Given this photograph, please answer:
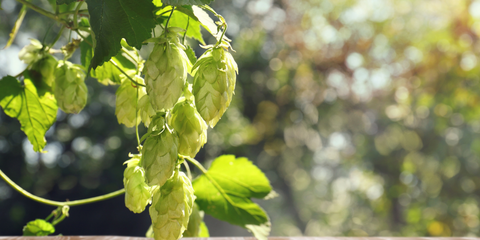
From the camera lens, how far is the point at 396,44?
6.84 ft

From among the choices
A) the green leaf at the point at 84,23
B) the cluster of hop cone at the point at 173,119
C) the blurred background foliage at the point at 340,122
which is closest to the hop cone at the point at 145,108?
the cluster of hop cone at the point at 173,119

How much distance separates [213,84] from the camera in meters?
0.14

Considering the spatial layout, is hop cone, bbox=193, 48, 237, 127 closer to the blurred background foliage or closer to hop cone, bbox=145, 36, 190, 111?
hop cone, bbox=145, 36, 190, 111

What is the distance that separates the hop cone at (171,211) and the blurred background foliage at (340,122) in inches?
77.2

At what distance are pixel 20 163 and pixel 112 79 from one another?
8.38 feet

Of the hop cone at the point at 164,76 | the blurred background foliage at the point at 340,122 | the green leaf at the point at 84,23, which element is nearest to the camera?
the hop cone at the point at 164,76

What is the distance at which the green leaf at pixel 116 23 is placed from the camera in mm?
146

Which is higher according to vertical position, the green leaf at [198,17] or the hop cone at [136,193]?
the green leaf at [198,17]

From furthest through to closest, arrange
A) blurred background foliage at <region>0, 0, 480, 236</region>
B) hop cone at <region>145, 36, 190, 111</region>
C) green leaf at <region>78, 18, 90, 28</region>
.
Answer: blurred background foliage at <region>0, 0, 480, 236</region>
green leaf at <region>78, 18, 90, 28</region>
hop cone at <region>145, 36, 190, 111</region>

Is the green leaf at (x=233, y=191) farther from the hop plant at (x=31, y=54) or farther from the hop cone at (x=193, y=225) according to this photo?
the hop plant at (x=31, y=54)

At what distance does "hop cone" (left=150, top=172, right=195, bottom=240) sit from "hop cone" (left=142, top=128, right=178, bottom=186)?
1 cm

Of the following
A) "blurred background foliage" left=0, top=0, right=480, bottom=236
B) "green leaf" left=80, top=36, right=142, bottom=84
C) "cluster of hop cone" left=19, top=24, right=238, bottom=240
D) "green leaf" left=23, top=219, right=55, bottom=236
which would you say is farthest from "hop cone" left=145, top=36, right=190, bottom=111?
"blurred background foliage" left=0, top=0, right=480, bottom=236

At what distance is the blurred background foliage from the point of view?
2047mm

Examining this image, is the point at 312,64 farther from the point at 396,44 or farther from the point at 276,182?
the point at 276,182
